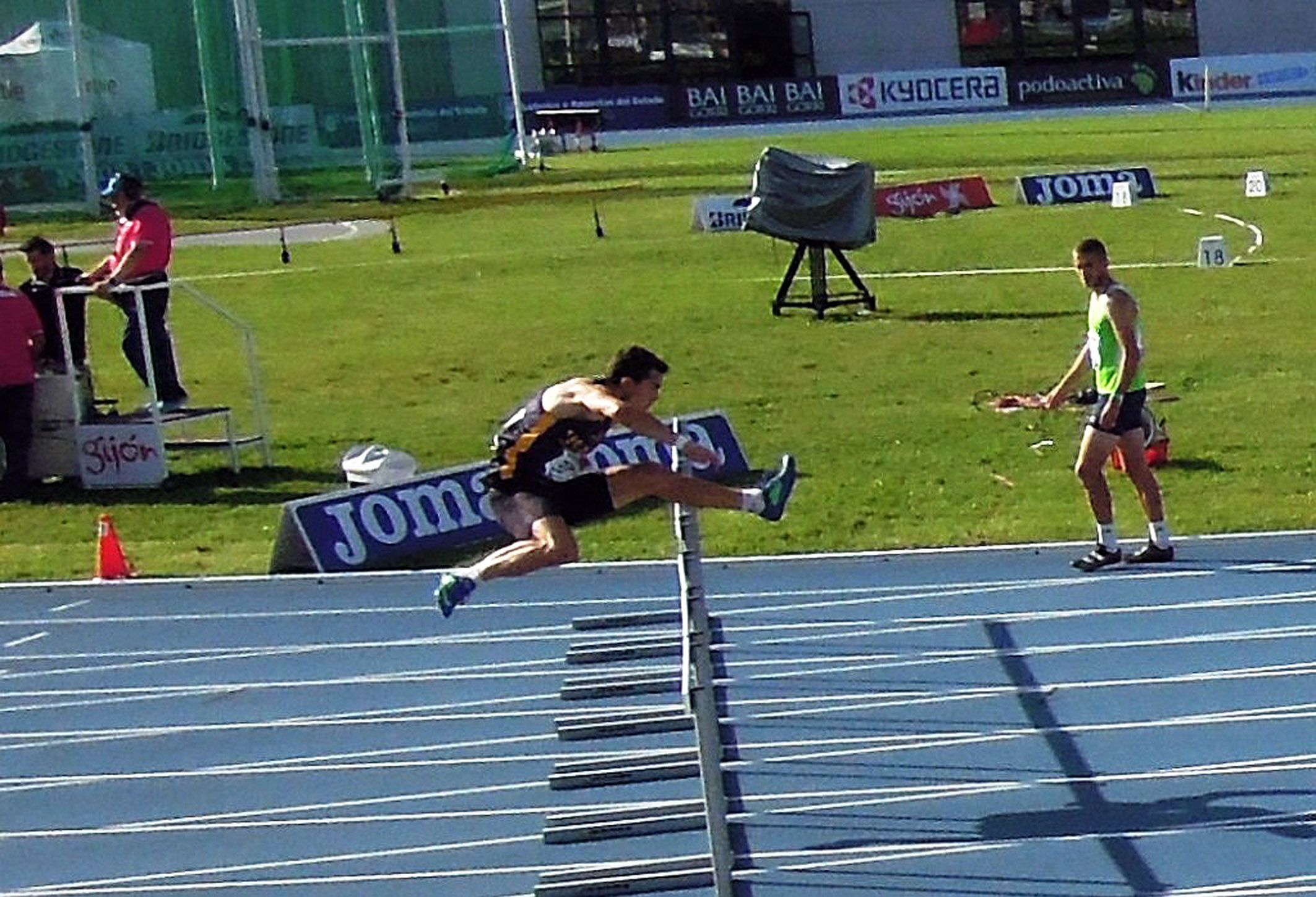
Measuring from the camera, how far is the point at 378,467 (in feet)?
51.7

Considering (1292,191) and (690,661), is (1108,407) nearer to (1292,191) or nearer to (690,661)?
(690,661)

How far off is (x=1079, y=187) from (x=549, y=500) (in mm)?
27916

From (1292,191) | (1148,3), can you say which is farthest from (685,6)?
(1292,191)

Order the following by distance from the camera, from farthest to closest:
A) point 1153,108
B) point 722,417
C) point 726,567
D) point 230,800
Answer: point 1153,108 < point 722,417 < point 726,567 < point 230,800

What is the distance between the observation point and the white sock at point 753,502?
1102cm

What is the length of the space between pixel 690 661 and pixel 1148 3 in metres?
70.5

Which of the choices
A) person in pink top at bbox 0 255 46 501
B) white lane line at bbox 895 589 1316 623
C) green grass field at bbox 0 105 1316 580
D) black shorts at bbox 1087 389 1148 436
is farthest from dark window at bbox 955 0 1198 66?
white lane line at bbox 895 589 1316 623

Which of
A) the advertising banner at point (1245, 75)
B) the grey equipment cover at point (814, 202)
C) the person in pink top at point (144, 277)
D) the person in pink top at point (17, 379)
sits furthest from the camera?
the advertising banner at point (1245, 75)

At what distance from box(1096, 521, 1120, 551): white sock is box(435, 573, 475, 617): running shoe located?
3.91m

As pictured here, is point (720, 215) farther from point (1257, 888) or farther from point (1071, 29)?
point (1071, 29)

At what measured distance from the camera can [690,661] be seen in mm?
8188

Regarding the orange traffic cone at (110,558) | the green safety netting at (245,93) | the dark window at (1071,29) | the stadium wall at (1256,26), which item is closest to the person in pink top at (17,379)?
the orange traffic cone at (110,558)

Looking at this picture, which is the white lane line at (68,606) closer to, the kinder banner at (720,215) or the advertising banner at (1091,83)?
the kinder banner at (720,215)

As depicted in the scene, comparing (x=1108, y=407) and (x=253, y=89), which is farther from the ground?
(x=253, y=89)
